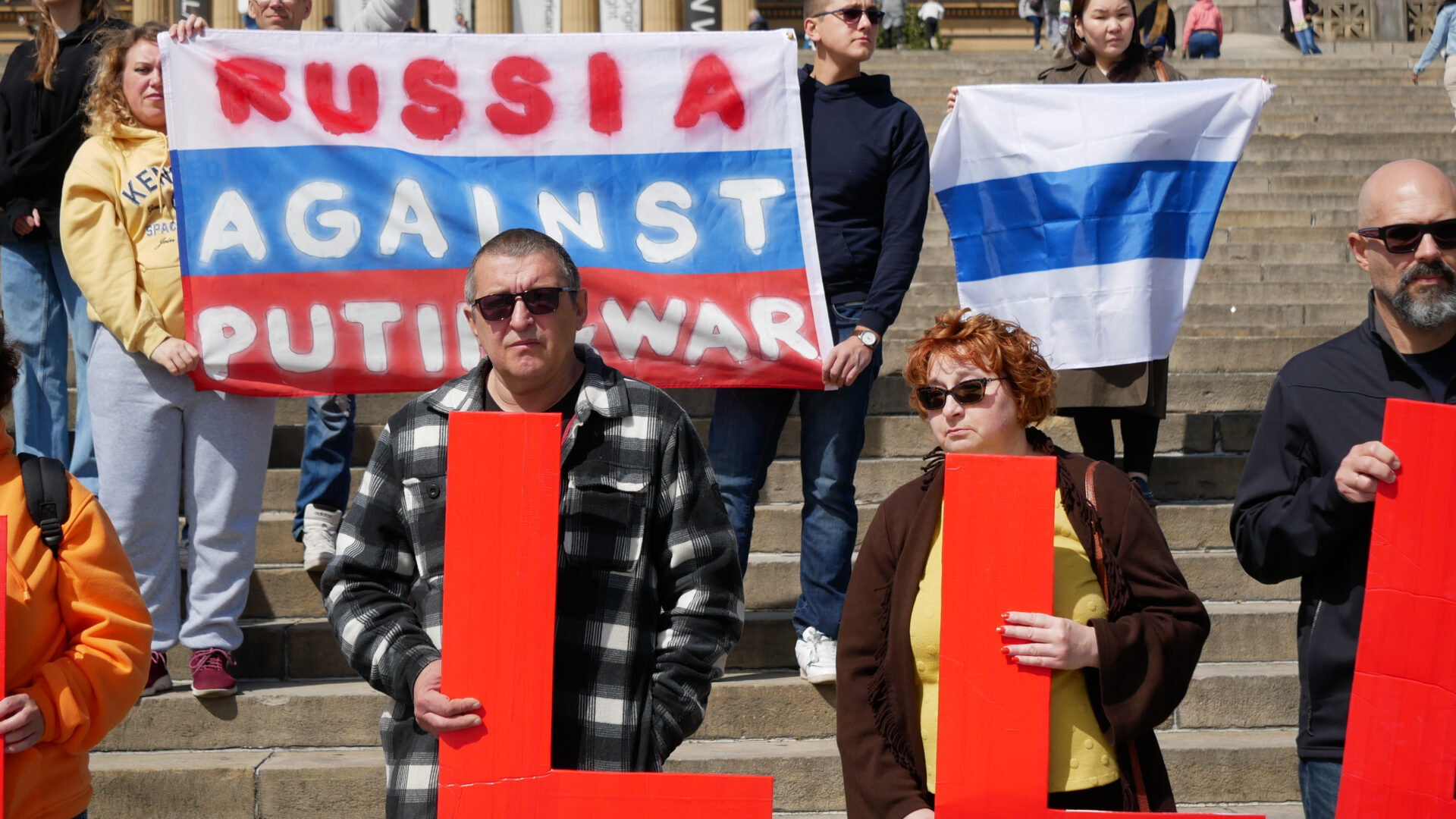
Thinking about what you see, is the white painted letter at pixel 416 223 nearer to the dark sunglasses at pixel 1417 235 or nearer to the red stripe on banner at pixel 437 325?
the red stripe on banner at pixel 437 325

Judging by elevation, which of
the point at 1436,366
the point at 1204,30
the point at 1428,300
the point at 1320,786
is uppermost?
the point at 1204,30

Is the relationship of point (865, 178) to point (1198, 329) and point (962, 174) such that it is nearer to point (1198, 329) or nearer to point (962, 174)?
point (962, 174)

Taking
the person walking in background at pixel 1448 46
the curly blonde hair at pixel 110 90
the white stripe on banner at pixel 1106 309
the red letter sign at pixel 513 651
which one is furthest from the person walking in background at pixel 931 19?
the red letter sign at pixel 513 651

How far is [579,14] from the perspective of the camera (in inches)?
1019

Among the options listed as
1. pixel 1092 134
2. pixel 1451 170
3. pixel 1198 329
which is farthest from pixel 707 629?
pixel 1451 170

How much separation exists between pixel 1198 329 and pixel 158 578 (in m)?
5.66

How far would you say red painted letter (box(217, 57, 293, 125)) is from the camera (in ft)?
15.4

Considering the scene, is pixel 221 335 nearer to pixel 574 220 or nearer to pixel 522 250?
pixel 574 220

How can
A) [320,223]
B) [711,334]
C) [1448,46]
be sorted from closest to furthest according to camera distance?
[711,334] → [320,223] → [1448,46]

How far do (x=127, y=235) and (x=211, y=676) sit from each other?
1.33m

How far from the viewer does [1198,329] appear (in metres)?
7.81

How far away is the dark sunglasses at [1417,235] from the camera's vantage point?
2.53 metres

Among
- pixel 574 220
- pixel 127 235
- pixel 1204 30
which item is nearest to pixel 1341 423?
pixel 574 220

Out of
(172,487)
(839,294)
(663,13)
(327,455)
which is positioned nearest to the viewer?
(172,487)
